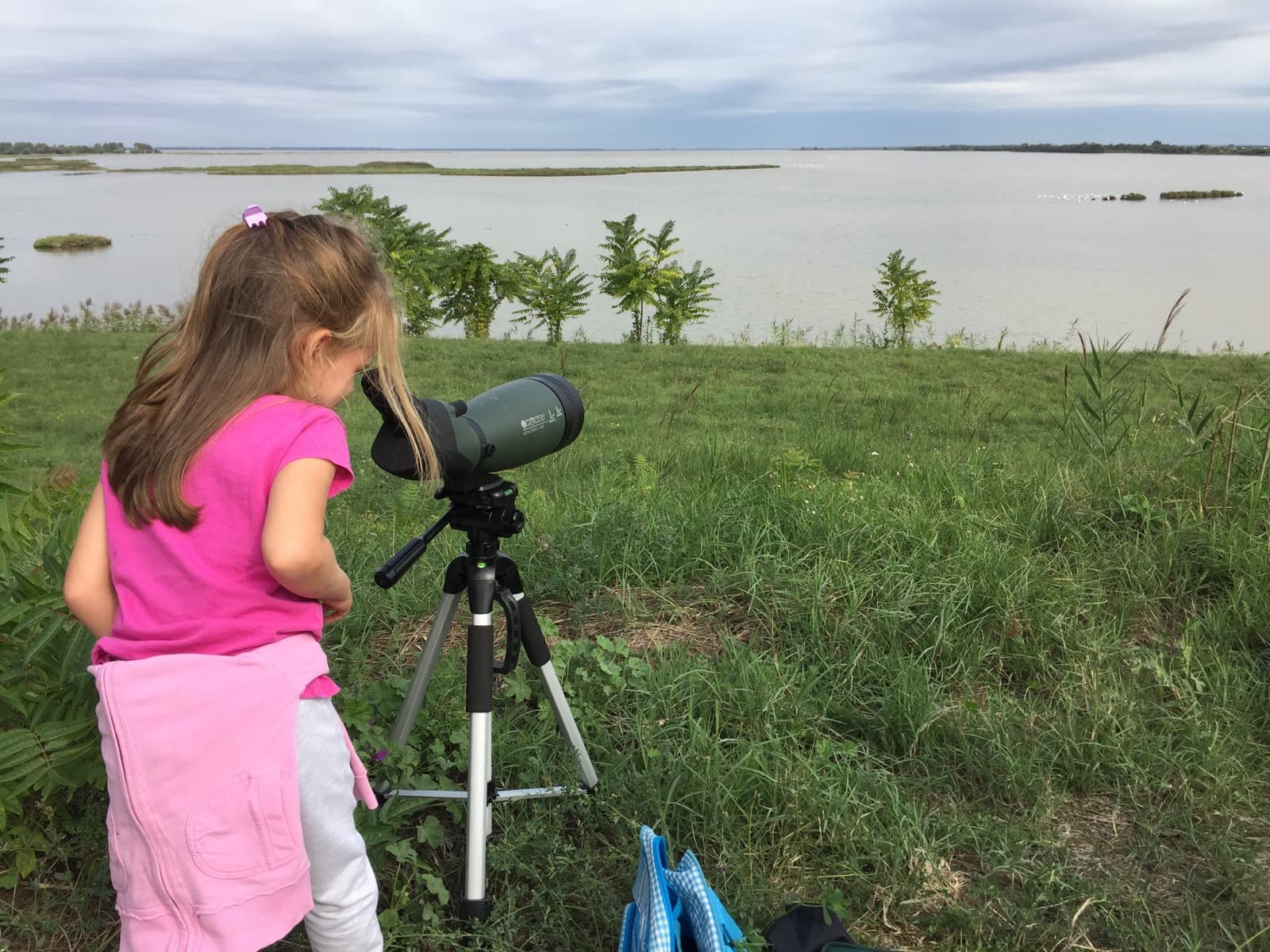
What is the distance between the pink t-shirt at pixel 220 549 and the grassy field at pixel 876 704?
2.75 feet

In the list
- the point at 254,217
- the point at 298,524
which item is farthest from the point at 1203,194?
the point at 298,524

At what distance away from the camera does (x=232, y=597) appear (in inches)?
56.4

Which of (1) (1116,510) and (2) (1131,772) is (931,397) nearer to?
(1) (1116,510)

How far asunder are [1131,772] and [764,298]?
1637 cm

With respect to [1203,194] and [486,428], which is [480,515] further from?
[1203,194]

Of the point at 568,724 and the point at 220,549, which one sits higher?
the point at 220,549

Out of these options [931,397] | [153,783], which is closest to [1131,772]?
[153,783]

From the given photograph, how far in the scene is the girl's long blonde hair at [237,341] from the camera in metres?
1.41

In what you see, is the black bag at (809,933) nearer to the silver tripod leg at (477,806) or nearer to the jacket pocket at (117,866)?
the silver tripod leg at (477,806)

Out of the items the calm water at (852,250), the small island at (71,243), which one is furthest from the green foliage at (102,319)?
the small island at (71,243)

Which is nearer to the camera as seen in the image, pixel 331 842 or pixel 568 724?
pixel 331 842

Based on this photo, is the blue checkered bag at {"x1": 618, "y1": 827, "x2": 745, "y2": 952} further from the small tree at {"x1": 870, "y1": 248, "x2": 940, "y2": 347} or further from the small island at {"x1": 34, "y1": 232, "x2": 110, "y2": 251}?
the small island at {"x1": 34, "y1": 232, "x2": 110, "y2": 251}

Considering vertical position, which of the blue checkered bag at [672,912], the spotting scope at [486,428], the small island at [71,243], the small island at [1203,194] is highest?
the small island at [1203,194]

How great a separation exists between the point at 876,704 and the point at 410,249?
12.5 meters
